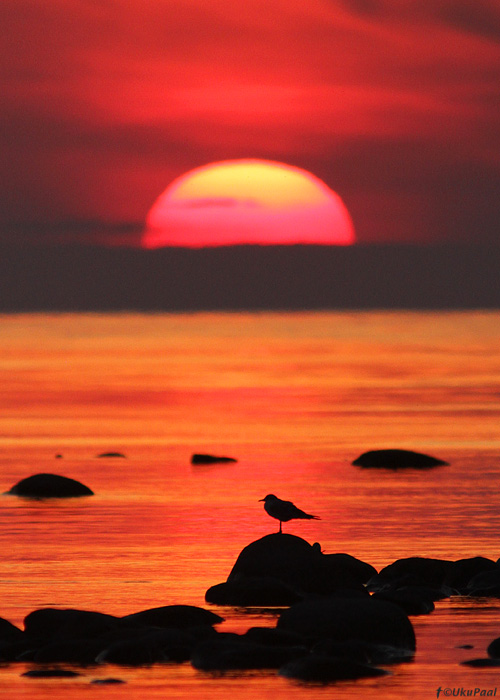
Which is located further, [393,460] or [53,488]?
[393,460]

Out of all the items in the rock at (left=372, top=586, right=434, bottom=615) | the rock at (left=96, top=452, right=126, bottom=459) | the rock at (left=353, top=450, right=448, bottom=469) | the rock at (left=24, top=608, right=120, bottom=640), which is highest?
the rock at (left=96, top=452, right=126, bottom=459)

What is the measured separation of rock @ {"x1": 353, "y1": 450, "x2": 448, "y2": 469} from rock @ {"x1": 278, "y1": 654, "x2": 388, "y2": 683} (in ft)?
76.9

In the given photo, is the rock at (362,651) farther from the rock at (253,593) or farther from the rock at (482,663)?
the rock at (253,593)

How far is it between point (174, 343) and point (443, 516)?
15110 cm

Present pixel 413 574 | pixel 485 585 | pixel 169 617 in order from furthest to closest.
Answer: pixel 413 574
pixel 485 585
pixel 169 617

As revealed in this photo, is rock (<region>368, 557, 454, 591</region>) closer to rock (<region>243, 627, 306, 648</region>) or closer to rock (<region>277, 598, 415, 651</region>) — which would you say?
rock (<region>277, 598, 415, 651</region>)

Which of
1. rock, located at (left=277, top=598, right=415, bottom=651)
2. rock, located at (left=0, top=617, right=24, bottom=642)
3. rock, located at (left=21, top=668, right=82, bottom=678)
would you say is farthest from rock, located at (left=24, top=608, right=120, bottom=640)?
rock, located at (left=277, top=598, right=415, bottom=651)

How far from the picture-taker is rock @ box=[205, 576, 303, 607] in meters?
23.9

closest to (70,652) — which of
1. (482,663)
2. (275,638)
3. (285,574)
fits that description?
(275,638)

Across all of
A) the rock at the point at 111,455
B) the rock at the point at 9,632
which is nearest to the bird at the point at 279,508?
the rock at the point at 9,632

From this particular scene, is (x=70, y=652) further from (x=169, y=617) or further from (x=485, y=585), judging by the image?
(x=485, y=585)

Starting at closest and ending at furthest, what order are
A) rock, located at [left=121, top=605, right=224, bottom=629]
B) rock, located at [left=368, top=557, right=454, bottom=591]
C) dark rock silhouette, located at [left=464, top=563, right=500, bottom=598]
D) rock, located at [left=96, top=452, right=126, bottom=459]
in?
1. rock, located at [left=121, top=605, right=224, bottom=629]
2. dark rock silhouette, located at [left=464, top=563, right=500, bottom=598]
3. rock, located at [left=368, top=557, right=454, bottom=591]
4. rock, located at [left=96, top=452, right=126, bottom=459]

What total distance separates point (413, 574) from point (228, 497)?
12018mm

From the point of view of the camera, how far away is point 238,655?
1973 centimetres
